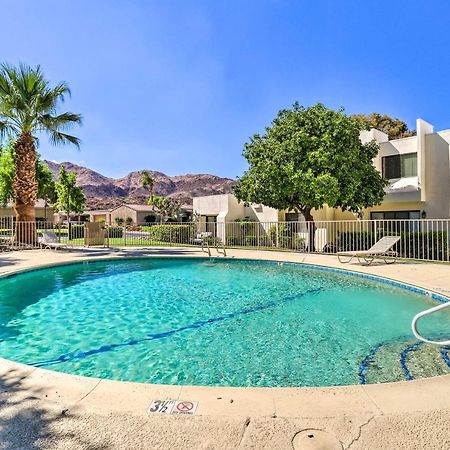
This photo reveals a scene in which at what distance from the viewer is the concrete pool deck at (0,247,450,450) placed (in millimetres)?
2578

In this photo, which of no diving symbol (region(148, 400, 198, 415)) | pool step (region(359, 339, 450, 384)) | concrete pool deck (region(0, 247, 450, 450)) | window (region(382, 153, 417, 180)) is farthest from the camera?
window (region(382, 153, 417, 180))

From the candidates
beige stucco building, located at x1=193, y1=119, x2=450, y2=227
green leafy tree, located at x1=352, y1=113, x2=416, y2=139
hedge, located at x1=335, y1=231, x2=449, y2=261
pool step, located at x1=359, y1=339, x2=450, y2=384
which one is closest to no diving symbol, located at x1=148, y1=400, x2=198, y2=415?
pool step, located at x1=359, y1=339, x2=450, y2=384

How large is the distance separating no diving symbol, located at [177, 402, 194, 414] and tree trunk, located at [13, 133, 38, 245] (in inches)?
790

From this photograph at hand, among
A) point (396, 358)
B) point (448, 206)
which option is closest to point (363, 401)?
point (396, 358)

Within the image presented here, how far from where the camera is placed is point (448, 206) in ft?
63.2

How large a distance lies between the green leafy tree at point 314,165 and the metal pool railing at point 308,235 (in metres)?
1.14

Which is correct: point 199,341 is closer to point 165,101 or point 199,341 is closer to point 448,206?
point 448,206

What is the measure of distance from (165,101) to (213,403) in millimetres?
23954

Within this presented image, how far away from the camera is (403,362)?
195 inches

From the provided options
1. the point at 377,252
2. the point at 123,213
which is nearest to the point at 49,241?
the point at 377,252

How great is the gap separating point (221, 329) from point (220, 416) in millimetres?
3729

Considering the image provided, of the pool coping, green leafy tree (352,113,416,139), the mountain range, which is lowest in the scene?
the pool coping

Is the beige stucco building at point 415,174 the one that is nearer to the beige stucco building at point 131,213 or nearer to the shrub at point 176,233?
the shrub at point 176,233

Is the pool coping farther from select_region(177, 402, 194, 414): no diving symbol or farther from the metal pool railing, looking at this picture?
the metal pool railing
